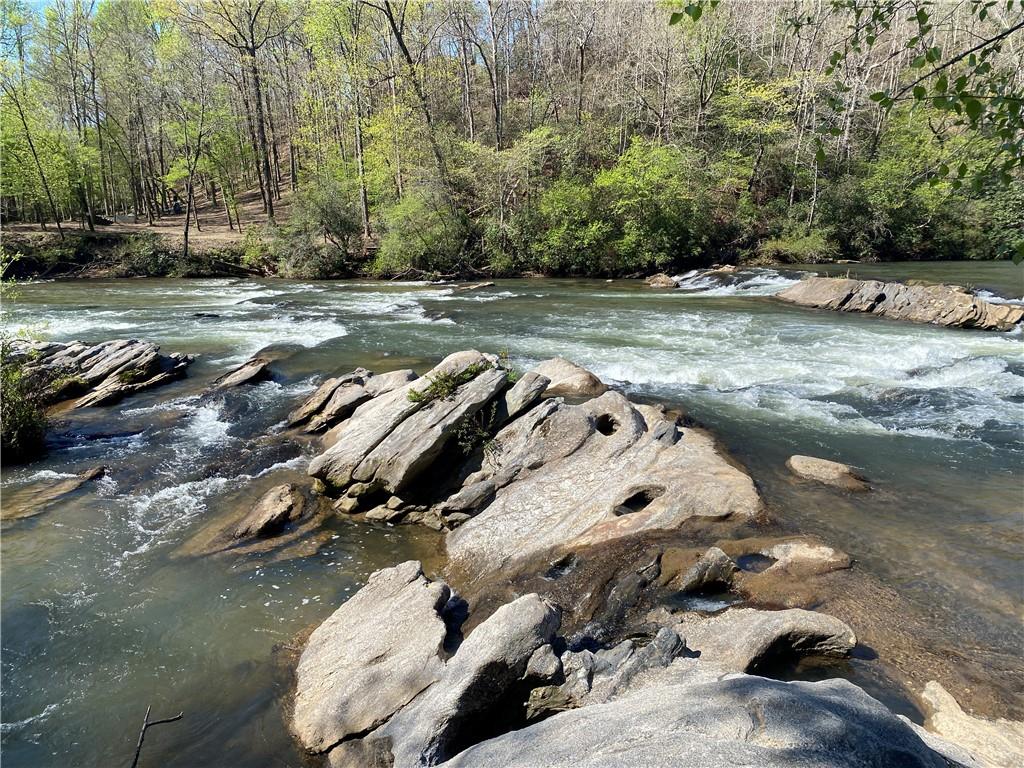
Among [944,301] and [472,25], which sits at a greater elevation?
[472,25]

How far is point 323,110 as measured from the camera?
39.8m

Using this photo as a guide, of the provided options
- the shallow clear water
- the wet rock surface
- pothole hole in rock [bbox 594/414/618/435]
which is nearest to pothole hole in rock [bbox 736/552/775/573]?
the wet rock surface

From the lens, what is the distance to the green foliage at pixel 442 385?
10016 millimetres

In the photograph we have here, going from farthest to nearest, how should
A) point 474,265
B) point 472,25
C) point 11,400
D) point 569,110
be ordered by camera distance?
point 472,25
point 569,110
point 474,265
point 11,400

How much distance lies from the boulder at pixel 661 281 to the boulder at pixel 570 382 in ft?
59.2

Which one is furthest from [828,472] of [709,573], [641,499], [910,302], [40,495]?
[910,302]

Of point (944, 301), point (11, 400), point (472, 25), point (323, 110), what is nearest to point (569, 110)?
point (472, 25)

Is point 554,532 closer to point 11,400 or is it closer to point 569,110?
point 11,400

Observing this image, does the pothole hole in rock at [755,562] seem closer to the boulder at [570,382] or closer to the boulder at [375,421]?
the boulder at [375,421]

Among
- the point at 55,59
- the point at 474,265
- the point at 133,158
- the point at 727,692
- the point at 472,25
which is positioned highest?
the point at 472,25

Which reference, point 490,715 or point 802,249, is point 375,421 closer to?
point 490,715

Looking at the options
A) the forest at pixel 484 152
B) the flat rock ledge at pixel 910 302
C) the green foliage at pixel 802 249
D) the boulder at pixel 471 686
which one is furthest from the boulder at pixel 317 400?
the green foliage at pixel 802 249

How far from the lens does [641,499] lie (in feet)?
26.9

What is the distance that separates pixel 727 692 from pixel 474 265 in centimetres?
3242
